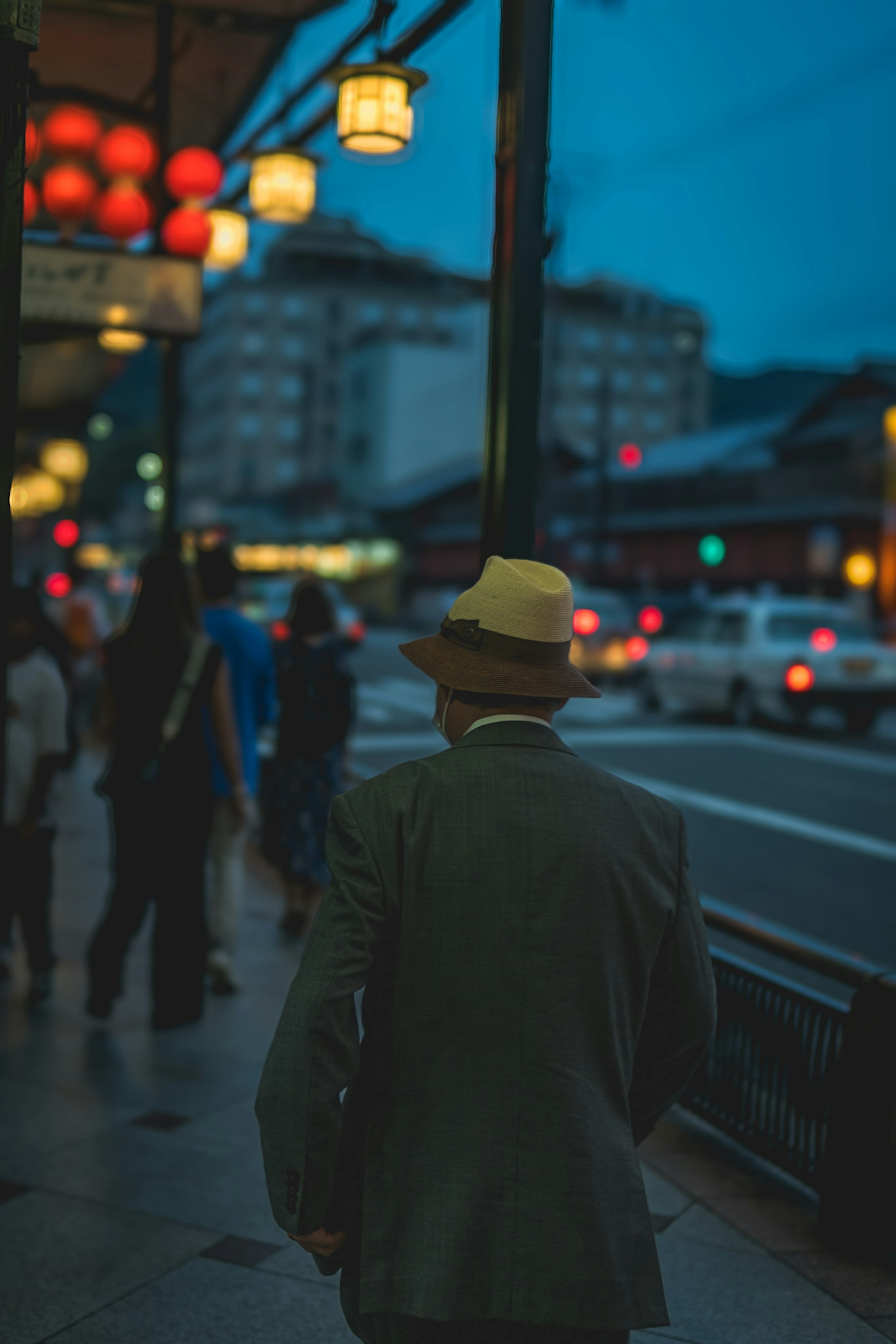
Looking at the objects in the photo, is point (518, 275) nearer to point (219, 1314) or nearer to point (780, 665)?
point (219, 1314)

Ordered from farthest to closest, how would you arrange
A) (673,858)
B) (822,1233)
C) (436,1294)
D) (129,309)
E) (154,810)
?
(129,309), (154,810), (822,1233), (673,858), (436,1294)

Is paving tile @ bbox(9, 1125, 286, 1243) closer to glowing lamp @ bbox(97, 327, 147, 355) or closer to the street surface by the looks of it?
the street surface

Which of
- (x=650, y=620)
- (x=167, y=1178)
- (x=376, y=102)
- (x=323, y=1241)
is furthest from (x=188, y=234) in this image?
(x=650, y=620)

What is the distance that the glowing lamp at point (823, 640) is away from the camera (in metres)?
17.5

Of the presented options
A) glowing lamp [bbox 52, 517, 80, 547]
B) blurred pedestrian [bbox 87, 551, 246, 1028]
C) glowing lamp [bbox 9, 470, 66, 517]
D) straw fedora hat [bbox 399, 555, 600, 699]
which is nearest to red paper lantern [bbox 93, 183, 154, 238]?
blurred pedestrian [bbox 87, 551, 246, 1028]

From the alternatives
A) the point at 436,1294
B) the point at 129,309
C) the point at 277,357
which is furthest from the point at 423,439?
the point at 436,1294

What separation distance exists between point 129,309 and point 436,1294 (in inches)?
224

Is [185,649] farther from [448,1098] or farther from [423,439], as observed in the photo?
[423,439]

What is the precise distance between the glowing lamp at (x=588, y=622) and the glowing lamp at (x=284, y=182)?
51.1 ft

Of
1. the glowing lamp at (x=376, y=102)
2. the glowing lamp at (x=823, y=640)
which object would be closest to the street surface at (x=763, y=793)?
the glowing lamp at (x=823, y=640)

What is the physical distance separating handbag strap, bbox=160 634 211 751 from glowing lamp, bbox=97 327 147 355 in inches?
84.4

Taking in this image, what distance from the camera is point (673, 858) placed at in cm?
207

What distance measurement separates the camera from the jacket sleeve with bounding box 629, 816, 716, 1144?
2.10 m

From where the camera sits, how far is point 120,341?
928 cm
